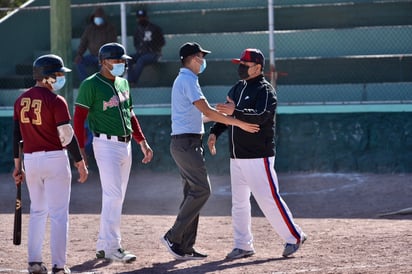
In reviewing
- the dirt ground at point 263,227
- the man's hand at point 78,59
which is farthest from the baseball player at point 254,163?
the man's hand at point 78,59

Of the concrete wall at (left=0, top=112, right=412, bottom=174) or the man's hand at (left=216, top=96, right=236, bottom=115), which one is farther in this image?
the concrete wall at (left=0, top=112, right=412, bottom=174)

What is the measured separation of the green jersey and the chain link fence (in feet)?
19.1

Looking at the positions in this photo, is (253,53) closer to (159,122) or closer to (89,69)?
(159,122)

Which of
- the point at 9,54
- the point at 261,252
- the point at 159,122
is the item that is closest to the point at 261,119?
the point at 261,252

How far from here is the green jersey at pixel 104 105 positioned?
8484mm

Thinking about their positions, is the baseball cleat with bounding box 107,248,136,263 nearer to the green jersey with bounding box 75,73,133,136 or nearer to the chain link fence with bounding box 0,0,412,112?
the green jersey with bounding box 75,73,133,136

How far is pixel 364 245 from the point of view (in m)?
8.93

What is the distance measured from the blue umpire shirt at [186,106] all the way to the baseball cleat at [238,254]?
1.14m

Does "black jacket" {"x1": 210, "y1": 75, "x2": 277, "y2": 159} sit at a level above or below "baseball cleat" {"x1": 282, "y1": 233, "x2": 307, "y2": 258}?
above

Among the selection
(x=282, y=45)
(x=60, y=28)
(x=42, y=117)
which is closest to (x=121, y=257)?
(x=42, y=117)

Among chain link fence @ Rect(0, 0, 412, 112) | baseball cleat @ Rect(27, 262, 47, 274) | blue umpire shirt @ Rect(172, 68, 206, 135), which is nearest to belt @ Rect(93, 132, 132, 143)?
blue umpire shirt @ Rect(172, 68, 206, 135)

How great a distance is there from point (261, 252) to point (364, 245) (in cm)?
97

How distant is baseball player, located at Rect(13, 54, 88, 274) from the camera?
7.62m

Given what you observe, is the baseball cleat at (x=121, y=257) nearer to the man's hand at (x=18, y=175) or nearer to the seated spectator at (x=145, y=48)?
the man's hand at (x=18, y=175)
